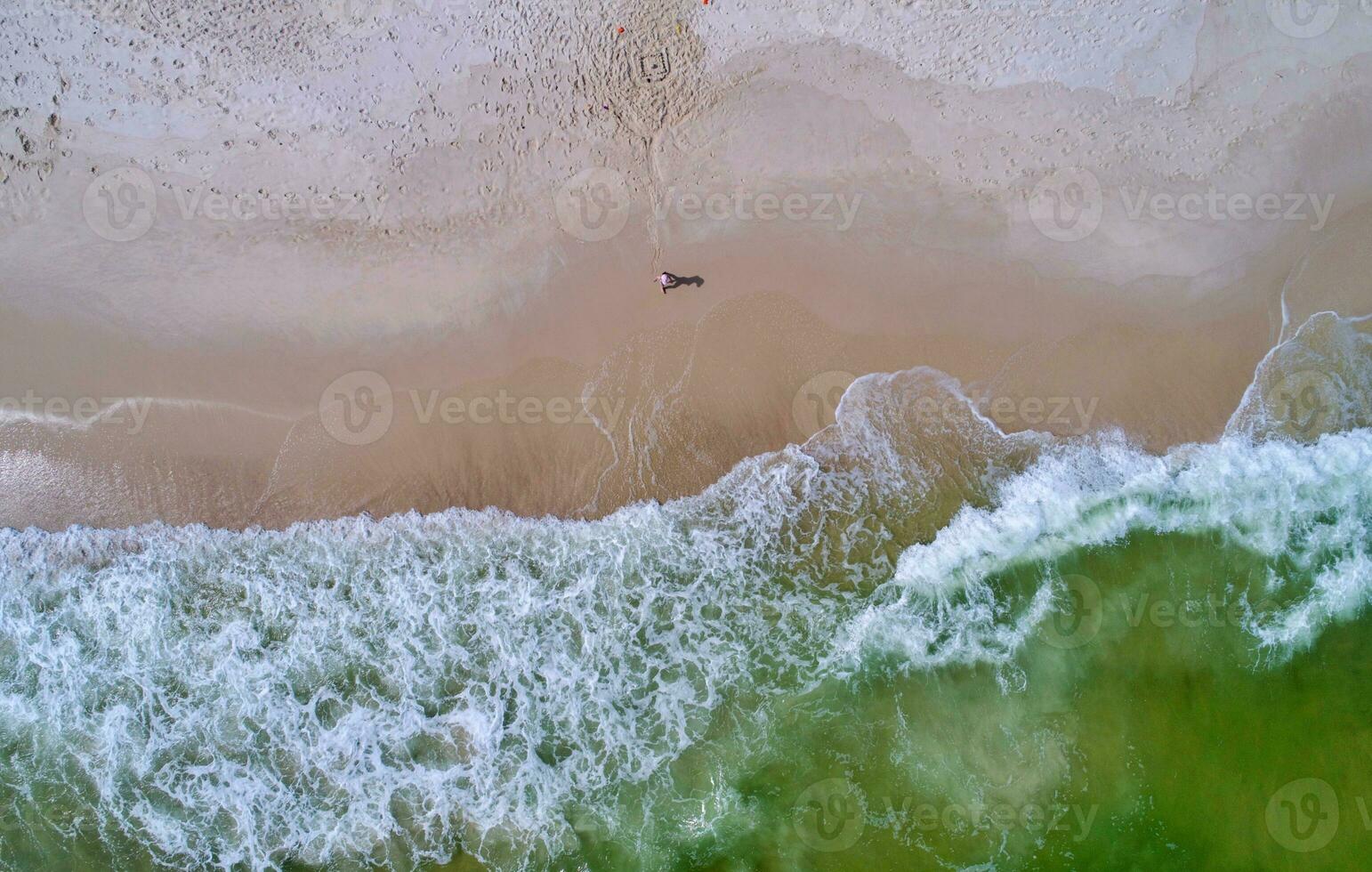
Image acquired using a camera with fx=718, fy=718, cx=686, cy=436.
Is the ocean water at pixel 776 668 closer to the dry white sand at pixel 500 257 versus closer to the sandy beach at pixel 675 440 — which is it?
the sandy beach at pixel 675 440

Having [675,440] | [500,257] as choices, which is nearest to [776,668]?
[675,440]

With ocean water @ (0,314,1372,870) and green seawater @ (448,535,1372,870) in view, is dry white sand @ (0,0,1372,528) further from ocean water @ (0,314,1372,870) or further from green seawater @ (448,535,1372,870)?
green seawater @ (448,535,1372,870)

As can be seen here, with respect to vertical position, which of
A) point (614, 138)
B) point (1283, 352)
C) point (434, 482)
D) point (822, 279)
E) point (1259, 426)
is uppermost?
point (614, 138)

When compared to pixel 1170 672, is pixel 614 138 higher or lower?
higher

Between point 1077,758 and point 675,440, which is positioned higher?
point 675,440

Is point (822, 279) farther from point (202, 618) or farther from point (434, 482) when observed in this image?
point (202, 618)

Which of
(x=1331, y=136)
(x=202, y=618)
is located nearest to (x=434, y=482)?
(x=202, y=618)

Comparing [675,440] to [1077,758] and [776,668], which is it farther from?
[1077,758]

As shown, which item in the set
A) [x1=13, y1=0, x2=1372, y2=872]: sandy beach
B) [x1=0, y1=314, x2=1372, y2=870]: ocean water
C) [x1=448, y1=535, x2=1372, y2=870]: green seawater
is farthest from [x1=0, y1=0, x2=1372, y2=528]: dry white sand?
[x1=448, y1=535, x2=1372, y2=870]: green seawater

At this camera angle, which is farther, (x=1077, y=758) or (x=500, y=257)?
(x=500, y=257)
